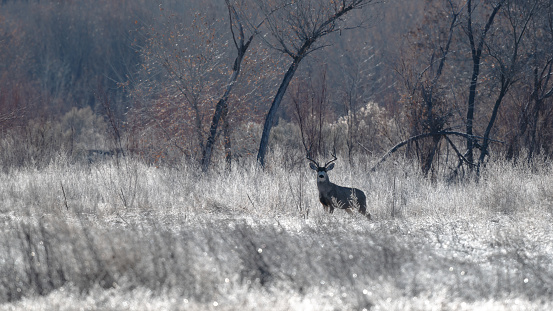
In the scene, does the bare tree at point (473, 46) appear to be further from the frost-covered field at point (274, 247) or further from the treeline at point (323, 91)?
the frost-covered field at point (274, 247)

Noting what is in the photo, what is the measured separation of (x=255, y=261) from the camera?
6.10 metres

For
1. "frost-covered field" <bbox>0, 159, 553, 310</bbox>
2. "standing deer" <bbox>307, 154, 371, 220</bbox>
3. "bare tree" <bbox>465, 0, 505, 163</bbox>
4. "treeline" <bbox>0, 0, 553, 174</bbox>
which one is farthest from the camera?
"bare tree" <bbox>465, 0, 505, 163</bbox>

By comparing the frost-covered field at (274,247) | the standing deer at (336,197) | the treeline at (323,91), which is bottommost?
the frost-covered field at (274,247)

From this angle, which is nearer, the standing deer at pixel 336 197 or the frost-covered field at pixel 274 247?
the frost-covered field at pixel 274 247

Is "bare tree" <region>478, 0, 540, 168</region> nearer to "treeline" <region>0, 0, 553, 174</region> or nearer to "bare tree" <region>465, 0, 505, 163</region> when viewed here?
"treeline" <region>0, 0, 553, 174</region>

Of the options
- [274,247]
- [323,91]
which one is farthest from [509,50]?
[274,247]

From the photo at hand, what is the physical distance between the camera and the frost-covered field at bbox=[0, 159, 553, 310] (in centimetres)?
521

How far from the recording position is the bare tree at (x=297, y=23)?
13.6 metres

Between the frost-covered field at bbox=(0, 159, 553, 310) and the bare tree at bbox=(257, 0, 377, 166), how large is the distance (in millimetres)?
3374

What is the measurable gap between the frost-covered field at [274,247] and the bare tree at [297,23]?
11.1 ft

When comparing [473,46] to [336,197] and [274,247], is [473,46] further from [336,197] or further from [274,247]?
[274,247]

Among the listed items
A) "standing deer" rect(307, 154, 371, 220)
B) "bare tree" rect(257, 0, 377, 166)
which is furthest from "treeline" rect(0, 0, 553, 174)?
"standing deer" rect(307, 154, 371, 220)

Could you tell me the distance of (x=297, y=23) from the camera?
1381cm

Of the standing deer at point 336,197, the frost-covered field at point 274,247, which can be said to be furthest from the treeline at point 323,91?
the standing deer at point 336,197
